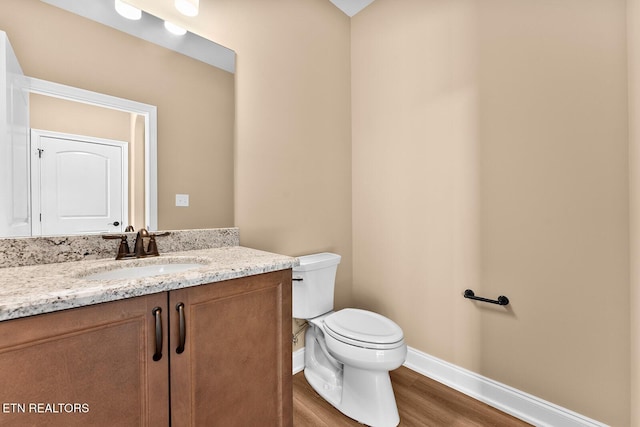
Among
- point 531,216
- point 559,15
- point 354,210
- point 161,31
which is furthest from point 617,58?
point 161,31

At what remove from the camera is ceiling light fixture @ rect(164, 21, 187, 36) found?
129 centimetres

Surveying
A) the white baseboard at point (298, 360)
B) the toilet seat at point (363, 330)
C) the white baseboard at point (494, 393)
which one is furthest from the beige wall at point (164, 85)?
the white baseboard at point (494, 393)

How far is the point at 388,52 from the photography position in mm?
1948

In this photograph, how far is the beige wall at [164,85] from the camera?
1.00 metres

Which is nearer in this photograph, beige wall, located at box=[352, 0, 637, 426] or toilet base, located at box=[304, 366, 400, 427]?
beige wall, located at box=[352, 0, 637, 426]

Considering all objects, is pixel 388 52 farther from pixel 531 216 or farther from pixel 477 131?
pixel 531 216

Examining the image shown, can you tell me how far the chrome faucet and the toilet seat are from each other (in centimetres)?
95

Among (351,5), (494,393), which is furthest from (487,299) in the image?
(351,5)

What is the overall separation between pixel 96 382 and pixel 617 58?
2178 mm

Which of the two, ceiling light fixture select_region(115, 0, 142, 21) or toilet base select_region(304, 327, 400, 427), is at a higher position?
ceiling light fixture select_region(115, 0, 142, 21)

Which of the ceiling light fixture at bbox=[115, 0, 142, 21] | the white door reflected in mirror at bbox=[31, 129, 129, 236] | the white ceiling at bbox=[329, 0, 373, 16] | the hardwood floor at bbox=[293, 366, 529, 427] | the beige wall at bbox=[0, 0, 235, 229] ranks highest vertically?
the white ceiling at bbox=[329, 0, 373, 16]

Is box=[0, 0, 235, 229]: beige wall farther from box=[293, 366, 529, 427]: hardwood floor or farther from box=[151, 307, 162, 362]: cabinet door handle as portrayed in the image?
box=[293, 366, 529, 427]: hardwood floor

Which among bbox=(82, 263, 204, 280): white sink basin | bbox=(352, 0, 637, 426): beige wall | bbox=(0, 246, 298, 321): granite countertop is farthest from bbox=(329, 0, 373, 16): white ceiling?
bbox=(82, 263, 204, 280): white sink basin

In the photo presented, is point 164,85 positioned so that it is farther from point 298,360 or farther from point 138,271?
point 298,360
